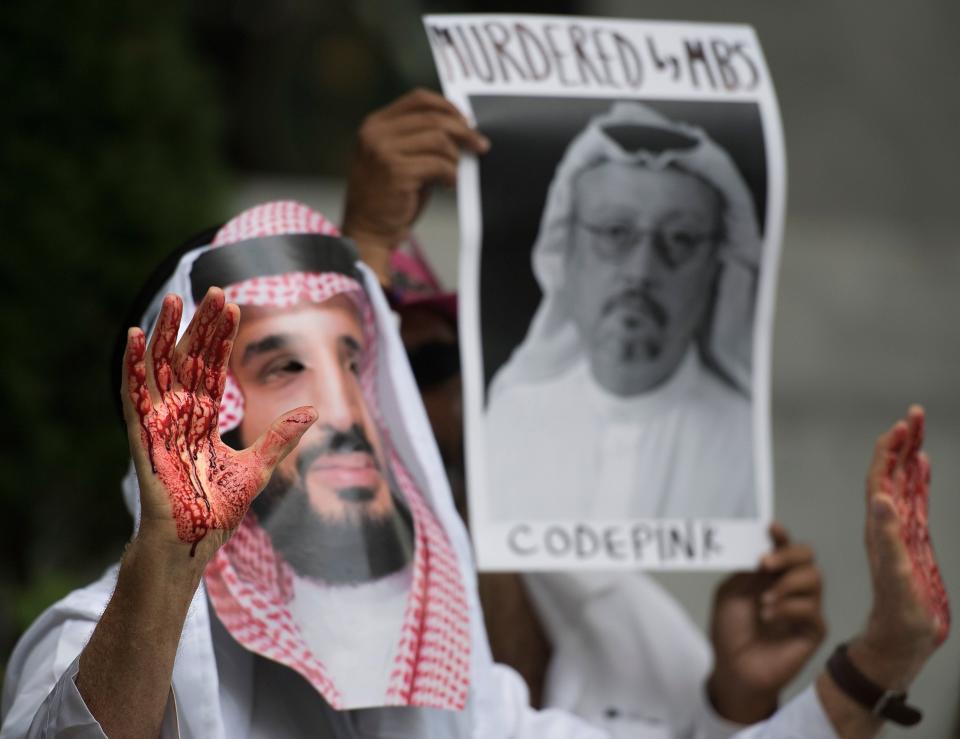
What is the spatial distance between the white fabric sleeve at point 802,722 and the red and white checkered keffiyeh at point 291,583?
650 mm

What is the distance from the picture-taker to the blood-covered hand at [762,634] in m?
2.81

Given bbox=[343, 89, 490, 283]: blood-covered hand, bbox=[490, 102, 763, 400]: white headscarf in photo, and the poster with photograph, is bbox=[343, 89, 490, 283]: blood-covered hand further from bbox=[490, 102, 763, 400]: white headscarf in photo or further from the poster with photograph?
bbox=[490, 102, 763, 400]: white headscarf in photo

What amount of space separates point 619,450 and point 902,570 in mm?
524

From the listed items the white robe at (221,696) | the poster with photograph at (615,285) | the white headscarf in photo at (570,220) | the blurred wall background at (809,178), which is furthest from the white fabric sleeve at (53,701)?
the blurred wall background at (809,178)

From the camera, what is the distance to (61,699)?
1.71m

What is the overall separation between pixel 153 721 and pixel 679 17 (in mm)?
6592

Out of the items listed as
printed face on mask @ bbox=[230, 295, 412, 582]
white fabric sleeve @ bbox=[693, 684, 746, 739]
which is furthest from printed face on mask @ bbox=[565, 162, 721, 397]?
white fabric sleeve @ bbox=[693, 684, 746, 739]

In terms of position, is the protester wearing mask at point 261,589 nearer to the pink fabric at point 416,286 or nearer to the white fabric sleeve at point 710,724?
the white fabric sleeve at point 710,724

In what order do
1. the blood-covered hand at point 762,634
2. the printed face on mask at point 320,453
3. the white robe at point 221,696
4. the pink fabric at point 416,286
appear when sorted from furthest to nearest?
the pink fabric at point 416,286 → the blood-covered hand at point 762,634 → the printed face on mask at point 320,453 → the white robe at point 221,696

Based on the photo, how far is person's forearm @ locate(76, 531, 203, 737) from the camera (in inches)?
64.4

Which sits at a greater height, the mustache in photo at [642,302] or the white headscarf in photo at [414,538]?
A: the mustache in photo at [642,302]

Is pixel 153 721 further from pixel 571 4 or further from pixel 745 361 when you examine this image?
pixel 571 4

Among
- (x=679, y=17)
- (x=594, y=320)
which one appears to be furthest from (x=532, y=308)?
(x=679, y=17)

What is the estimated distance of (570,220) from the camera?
8.36 ft
